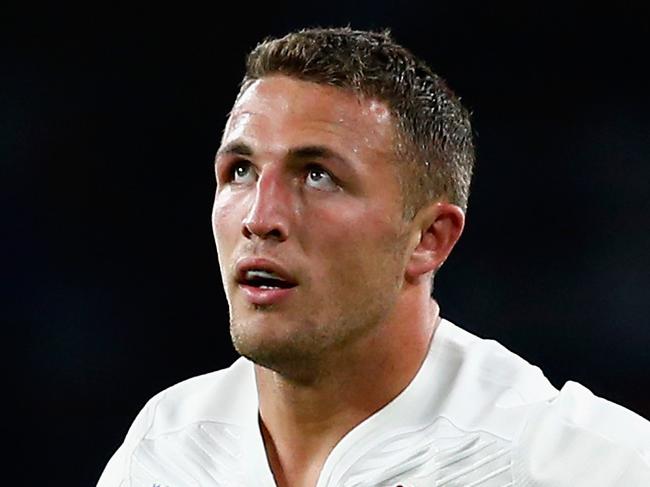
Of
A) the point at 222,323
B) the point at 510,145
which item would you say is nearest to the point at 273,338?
the point at 222,323

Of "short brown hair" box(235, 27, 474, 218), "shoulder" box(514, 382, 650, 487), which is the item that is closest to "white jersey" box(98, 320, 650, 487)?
"shoulder" box(514, 382, 650, 487)

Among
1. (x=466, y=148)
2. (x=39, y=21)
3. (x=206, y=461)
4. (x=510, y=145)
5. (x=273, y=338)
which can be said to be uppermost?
(x=39, y=21)

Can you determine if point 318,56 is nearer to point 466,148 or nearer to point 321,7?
point 466,148

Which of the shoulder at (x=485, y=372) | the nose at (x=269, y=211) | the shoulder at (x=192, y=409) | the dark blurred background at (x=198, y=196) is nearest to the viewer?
the nose at (x=269, y=211)

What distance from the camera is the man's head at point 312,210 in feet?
5.36

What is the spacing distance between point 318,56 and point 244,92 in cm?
12

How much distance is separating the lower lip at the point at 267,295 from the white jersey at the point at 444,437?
0.84 ft

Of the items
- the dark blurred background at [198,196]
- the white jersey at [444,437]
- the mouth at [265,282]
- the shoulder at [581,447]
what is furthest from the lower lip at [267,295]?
the dark blurred background at [198,196]

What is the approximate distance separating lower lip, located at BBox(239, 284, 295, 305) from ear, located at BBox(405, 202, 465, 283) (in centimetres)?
21

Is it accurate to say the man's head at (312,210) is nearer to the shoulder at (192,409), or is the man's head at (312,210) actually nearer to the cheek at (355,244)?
the cheek at (355,244)

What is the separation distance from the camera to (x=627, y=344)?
131 inches

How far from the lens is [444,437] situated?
172 cm

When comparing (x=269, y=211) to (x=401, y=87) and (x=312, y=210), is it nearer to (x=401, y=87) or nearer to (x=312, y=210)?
(x=312, y=210)

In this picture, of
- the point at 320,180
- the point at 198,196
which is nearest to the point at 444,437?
the point at 320,180
